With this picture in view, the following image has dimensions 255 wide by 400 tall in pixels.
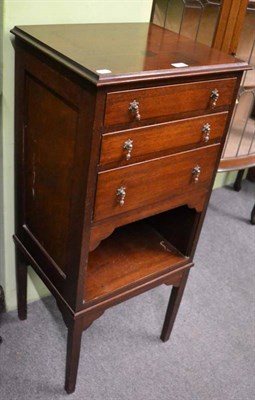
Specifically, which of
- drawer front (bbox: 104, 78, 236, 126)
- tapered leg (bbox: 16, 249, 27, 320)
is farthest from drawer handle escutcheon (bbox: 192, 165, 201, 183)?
tapered leg (bbox: 16, 249, 27, 320)

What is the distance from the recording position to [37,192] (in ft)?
3.62

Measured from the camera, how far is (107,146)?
855 mm

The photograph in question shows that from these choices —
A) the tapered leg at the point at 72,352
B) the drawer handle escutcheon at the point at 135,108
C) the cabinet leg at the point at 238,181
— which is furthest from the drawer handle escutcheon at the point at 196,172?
the cabinet leg at the point at 238,181

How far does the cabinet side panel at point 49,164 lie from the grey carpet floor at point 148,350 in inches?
15.9

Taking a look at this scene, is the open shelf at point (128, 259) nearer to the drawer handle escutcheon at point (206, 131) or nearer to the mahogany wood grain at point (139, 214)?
the mahogany wood grain at point (139, 214)

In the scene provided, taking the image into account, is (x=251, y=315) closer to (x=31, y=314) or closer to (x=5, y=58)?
(x=31, y=314)

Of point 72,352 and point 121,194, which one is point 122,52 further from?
point 72,352

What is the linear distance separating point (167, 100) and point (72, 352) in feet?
2.17

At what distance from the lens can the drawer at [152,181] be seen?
36.1 inches

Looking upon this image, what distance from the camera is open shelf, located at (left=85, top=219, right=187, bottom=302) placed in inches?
44.3

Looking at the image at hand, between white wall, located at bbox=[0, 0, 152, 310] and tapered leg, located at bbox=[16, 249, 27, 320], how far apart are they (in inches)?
2.0

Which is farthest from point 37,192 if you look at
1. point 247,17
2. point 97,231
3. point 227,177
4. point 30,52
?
point 227,177

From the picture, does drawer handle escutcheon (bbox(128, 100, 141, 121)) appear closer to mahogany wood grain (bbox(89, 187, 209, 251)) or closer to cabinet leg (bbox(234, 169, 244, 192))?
mahogany wood grain (bbox(89, 187, 209, 251))

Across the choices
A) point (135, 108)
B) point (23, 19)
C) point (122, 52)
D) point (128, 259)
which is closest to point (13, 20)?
point (23, 19)
